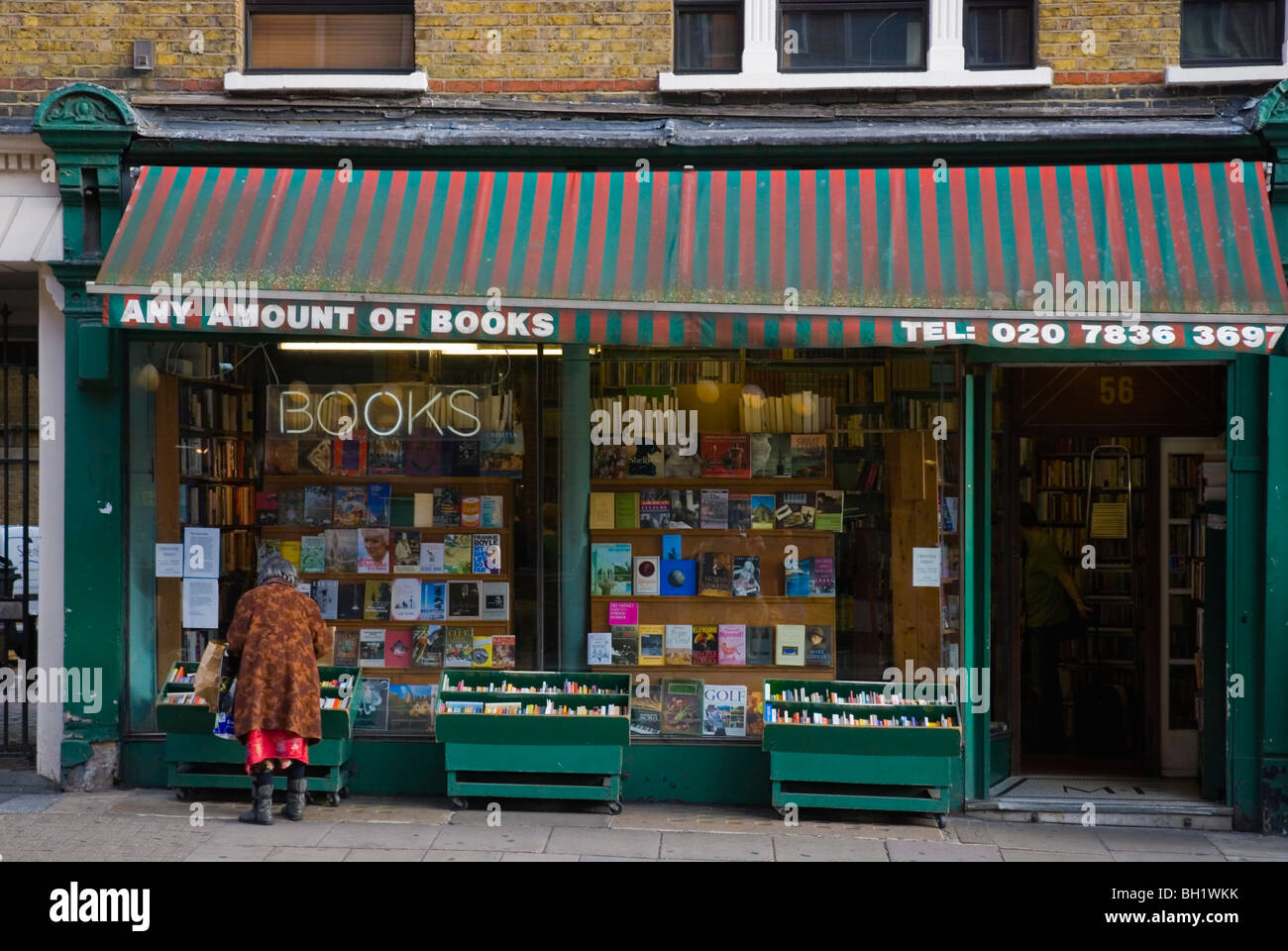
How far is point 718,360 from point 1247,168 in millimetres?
3635

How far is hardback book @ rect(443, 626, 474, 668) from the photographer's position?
377 inches

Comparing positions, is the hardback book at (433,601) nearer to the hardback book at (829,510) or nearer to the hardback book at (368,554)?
the hardback book at (368,554)

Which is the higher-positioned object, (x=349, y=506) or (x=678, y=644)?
(x=349, y=506)

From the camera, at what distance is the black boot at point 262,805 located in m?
8.34

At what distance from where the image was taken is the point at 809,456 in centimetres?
952

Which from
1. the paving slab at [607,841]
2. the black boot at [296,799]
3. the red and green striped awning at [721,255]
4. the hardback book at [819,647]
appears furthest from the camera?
the hardback book at [819,647]

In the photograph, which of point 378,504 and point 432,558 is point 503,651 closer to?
point 432,558

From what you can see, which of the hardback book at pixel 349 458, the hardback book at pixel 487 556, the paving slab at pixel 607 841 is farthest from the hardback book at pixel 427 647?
the paving slab at pixel 607 841

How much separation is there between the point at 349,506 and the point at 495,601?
127 cm

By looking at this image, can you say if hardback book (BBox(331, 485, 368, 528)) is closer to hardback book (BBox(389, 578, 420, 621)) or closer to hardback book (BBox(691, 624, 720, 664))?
hardback book (BBox(389, 578, 420, 621))

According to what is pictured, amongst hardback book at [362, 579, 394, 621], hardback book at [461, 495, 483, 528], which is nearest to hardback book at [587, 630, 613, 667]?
hardback book at [461, 495, 483, 528]

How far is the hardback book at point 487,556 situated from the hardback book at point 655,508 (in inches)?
40.9

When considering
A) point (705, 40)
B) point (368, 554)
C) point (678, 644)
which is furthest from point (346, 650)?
point (705, 40)

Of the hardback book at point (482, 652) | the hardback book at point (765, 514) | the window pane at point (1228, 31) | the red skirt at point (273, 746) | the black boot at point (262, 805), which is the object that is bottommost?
the black boot at point (262, 805)
